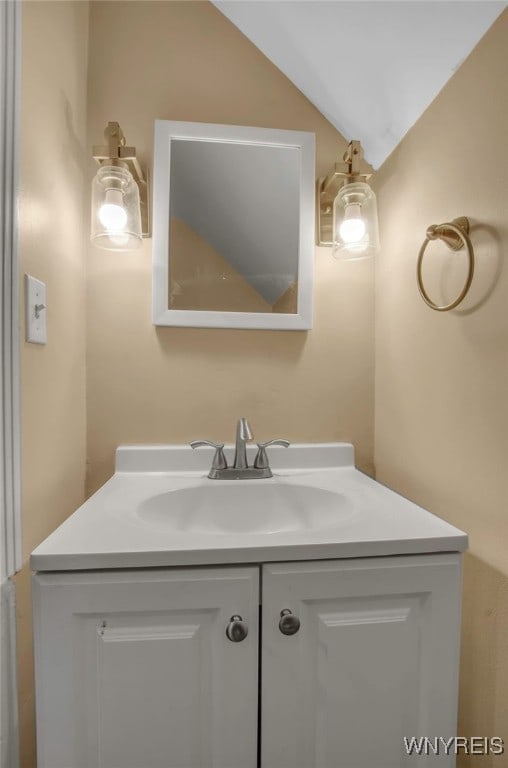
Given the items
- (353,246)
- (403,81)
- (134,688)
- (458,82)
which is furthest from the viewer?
(353,246)

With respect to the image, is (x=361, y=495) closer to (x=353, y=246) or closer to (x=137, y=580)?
(x=137, y=580)

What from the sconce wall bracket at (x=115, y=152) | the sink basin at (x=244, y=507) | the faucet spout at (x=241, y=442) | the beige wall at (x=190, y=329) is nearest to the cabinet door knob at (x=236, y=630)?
the sink basin at (x=244, y=507)

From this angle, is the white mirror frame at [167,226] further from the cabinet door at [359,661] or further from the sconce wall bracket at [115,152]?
the cabinet door at [359,661]

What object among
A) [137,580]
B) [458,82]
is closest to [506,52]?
[458,82]

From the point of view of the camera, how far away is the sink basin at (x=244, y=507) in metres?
0.93

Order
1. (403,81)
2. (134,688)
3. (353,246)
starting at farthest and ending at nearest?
(353,246) < (403,81) < (134,688)

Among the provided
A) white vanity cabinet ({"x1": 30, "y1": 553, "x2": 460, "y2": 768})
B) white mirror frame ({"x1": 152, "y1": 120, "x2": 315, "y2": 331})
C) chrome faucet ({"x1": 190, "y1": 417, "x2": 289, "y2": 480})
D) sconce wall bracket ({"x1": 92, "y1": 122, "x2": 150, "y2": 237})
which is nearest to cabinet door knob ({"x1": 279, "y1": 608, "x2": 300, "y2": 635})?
white vanity cabinet ({"x1": 30, "y1": 553, "x2": 460, "y2": 768})

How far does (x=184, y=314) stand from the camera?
109 cm

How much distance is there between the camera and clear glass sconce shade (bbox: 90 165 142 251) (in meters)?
0.98

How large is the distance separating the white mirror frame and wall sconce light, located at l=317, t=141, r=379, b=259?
8 cm

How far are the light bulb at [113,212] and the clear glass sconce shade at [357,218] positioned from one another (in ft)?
1.76

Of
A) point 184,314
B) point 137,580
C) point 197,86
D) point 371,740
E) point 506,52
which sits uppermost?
point 197,86

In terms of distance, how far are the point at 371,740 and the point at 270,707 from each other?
0.17 m

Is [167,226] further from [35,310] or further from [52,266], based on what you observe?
[35,310]
